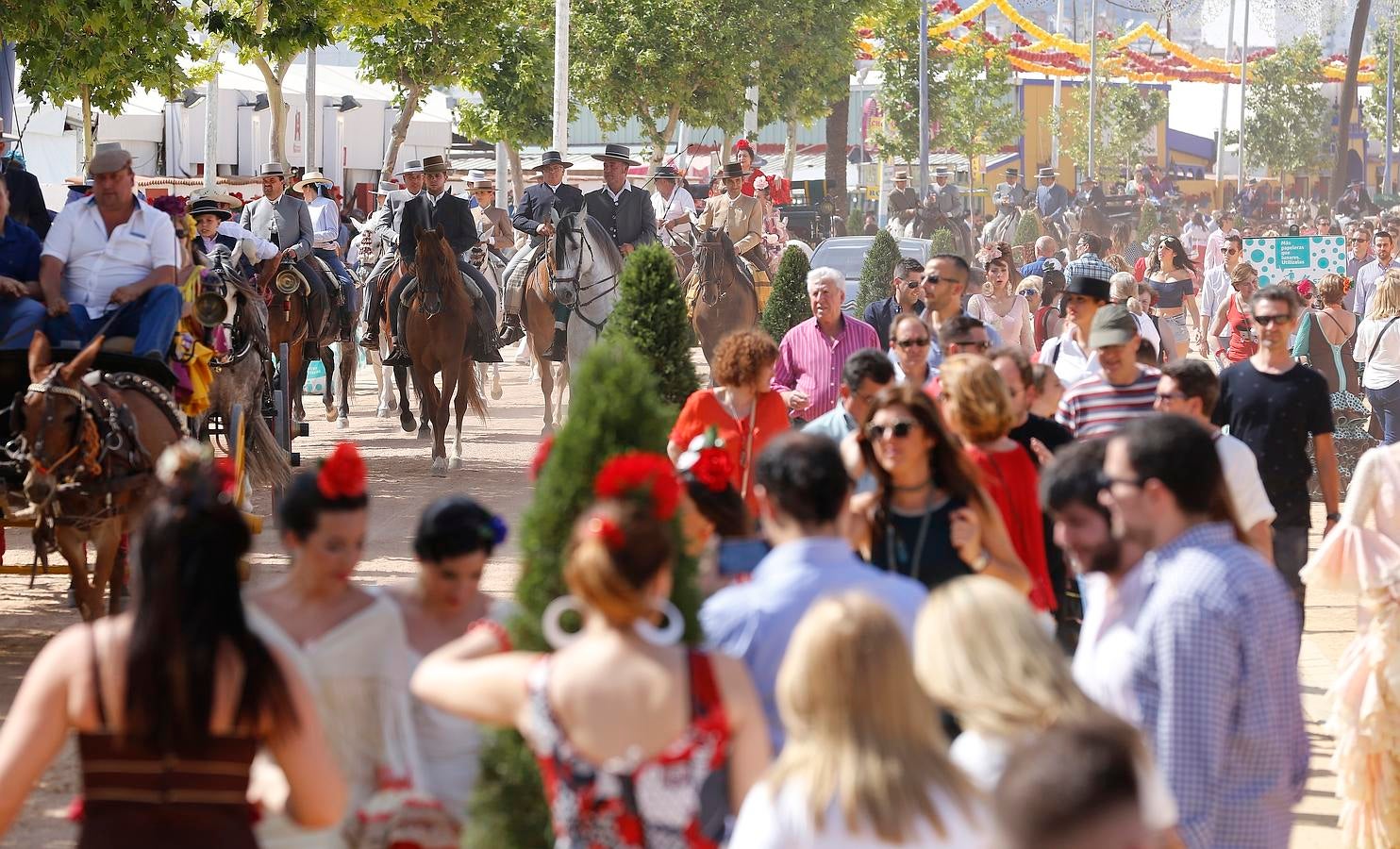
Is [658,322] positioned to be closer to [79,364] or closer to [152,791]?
[79,364]

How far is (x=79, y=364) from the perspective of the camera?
9961mm

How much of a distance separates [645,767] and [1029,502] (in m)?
3.19

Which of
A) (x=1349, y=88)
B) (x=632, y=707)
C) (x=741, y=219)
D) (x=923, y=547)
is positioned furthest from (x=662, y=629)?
Result: (x=1349, y=88)

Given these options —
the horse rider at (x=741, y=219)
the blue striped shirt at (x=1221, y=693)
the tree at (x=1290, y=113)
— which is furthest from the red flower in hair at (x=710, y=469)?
the tree at (x=1290, y=113)

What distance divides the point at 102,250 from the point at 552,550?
6.97 m

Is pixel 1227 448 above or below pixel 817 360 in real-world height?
below

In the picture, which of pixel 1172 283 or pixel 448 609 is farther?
pixel 1172 283

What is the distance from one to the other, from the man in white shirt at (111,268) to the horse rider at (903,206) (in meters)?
29.6

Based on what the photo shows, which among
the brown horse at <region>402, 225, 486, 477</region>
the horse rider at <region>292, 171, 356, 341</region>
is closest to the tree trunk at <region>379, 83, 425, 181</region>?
the horse rider at <region>292, 171, 356, 341</region>

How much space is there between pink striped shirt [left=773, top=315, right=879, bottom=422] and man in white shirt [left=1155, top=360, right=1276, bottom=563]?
3049mm

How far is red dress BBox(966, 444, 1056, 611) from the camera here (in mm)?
6660

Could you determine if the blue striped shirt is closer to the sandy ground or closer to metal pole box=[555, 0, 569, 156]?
the sandy ground

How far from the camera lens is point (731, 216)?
81.3 ft

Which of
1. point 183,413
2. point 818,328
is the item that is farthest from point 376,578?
point 818,328
